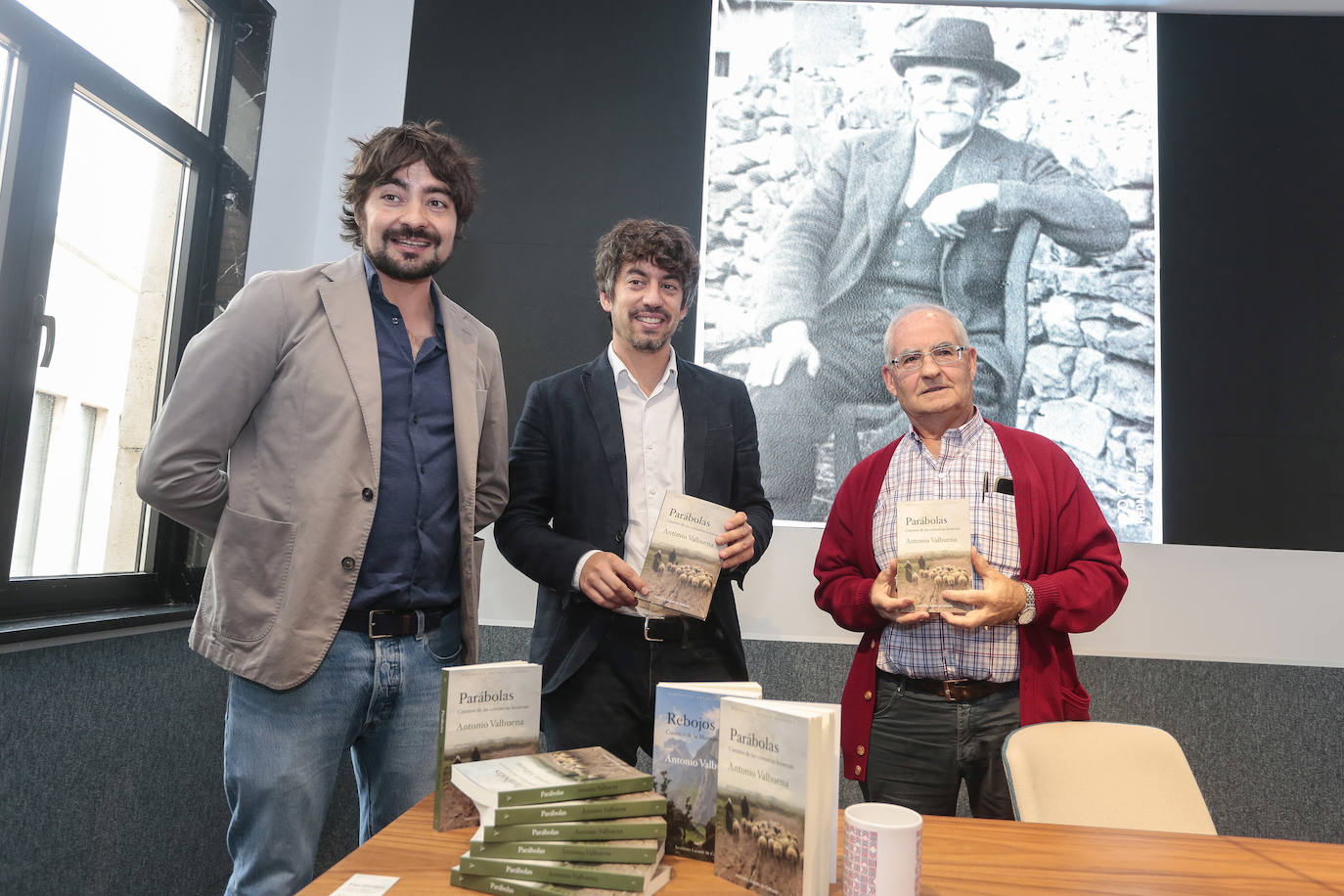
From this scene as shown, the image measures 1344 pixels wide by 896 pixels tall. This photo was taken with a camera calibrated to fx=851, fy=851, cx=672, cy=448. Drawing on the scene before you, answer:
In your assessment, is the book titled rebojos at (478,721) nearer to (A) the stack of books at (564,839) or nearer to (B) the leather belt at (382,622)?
(A) the stack of books at (564,839)

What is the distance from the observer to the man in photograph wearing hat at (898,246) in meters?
3.21

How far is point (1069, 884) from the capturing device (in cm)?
123

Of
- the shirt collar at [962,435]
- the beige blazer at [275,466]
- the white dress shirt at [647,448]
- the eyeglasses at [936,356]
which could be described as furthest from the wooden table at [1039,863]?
the eyeglasses at [936,356]

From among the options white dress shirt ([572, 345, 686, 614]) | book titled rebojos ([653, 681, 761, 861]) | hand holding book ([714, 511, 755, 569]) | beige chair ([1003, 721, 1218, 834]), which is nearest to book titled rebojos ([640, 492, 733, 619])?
hand holding book ([714, 511, 755, 569])

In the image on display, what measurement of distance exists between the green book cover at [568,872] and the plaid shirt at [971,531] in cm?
113

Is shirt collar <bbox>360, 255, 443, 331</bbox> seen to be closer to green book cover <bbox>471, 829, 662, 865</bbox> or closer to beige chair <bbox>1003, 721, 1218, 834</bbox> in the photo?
green book cover <bbox>471, 829, 662, 865</bbox>

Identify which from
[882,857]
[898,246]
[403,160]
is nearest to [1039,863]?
[882,857]

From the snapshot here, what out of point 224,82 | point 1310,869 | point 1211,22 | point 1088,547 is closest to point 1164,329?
point 1211,22

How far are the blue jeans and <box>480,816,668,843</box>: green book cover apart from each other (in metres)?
0.64

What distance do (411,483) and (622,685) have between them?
27.5 inches

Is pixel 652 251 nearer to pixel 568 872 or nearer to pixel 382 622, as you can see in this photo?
pixel 382 622

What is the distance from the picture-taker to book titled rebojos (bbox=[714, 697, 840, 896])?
3.50 feet

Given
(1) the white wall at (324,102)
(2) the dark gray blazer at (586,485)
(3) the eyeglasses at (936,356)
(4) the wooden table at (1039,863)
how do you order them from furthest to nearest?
(1) the white wall at (324,102) → (3) the eyeglasses at (936,356) → (2) the dark gray blazer at (586,485) → (4) the wooden table at (1039,863)

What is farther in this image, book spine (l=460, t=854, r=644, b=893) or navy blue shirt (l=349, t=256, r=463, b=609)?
navy blue shirt (l=349, t=256, r=463, b=609)
